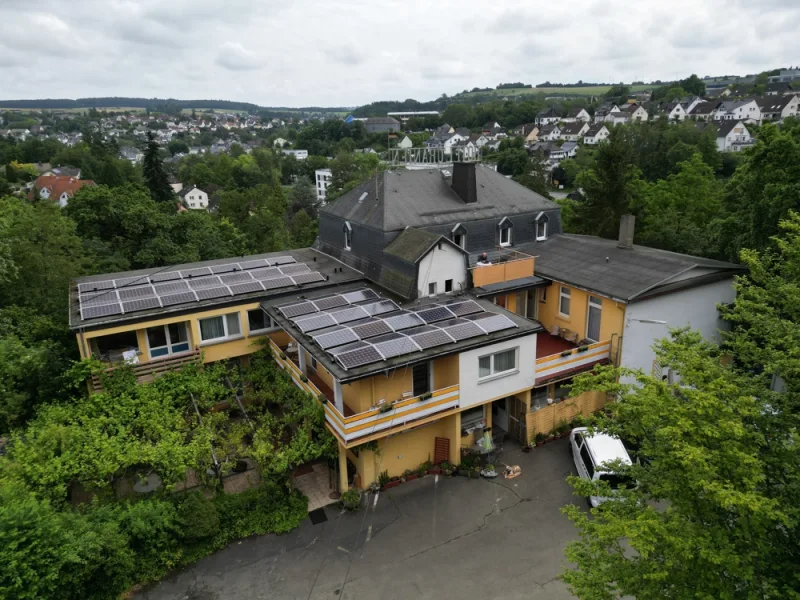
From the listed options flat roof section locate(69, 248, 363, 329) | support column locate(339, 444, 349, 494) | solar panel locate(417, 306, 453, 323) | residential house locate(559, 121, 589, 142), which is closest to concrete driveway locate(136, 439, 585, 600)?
support column locate(339, 444, 349, 494)

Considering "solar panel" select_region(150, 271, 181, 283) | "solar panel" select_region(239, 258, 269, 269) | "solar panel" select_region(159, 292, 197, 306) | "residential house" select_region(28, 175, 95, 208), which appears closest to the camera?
"solar panel" select_region(159, 292, 197, 306)

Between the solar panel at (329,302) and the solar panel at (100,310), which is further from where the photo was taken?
the solar panel at (329,302)

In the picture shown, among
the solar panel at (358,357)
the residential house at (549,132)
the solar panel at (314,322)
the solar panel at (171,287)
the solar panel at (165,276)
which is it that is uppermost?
the residential house at (549,132)

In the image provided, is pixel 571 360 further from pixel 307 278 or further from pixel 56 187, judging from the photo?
pixel 56 187

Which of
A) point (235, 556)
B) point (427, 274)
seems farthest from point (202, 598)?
point (427, 274)

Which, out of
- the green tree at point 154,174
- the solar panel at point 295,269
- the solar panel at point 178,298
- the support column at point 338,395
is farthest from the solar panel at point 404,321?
the green tree at point 154,174

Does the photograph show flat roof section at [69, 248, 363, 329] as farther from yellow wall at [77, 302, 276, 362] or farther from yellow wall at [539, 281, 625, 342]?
yellow wall at [539, 281, 625, 342]

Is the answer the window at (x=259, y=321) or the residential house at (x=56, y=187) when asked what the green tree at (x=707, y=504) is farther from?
the residential house at (x=56, y=187)
